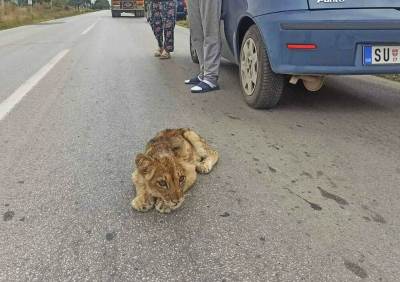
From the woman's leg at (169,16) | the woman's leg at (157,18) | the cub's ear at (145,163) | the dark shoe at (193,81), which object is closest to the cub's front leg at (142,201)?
the cub's ear at (145,163)

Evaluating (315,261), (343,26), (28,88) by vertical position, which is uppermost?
(343,26)

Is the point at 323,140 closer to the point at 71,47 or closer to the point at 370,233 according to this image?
the point at 370,233

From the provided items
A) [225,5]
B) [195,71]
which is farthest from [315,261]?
[195,71]

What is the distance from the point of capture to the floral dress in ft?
24.2

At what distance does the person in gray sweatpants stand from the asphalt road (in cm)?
31

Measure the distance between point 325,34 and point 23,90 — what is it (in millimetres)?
3578

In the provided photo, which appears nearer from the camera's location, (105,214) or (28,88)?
(105,214)

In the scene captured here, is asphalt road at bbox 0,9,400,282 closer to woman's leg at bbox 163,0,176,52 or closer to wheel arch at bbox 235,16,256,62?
wheel arch at bbox 235,16,256,62

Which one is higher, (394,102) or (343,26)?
(343,26)

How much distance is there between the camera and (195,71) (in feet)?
21.7

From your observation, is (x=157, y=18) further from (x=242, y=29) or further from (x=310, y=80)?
(x=310, y=80)

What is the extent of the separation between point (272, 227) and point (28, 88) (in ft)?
13.7

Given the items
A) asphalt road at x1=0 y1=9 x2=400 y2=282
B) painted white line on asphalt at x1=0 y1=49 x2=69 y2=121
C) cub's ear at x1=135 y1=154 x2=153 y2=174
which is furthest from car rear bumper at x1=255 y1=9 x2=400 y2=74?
painted white line on asphalt at x1=0 y1=49 x2=69 y2=121

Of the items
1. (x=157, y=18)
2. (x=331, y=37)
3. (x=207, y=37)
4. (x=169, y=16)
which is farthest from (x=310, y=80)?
(x=157, y=18)
